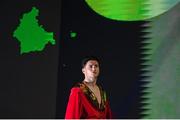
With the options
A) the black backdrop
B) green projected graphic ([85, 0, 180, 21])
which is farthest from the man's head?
green projected graphic ([85, 0, 180, 21])

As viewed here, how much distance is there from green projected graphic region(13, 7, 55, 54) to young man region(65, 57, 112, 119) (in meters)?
1.52

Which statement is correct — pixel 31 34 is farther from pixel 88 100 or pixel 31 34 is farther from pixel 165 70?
pixel 88 100

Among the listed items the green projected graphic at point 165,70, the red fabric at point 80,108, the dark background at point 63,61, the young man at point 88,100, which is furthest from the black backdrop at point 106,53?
the red fabric at point 80,108

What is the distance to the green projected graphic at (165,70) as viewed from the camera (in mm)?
4082

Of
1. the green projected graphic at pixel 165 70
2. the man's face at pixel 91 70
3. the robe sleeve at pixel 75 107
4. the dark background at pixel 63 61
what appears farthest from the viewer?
the dark background at pixel 63 61

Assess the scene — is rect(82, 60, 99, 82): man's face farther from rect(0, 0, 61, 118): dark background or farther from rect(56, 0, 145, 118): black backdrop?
rect(0, 0, 61, 118): dark background

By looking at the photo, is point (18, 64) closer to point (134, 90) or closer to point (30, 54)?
point (30, 54)

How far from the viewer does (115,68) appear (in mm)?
4238

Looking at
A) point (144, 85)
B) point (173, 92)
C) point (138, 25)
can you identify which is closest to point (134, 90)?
point (144, 85)

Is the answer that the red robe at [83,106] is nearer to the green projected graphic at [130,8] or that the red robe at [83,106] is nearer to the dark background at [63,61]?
the dark background at [63,61]

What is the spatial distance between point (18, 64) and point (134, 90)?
1281 millimetres

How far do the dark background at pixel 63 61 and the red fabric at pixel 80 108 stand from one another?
1.35 meters

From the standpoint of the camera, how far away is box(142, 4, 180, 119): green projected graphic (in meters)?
4.08

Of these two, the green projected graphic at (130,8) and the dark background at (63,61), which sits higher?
the green projected graphic at (130,8)
